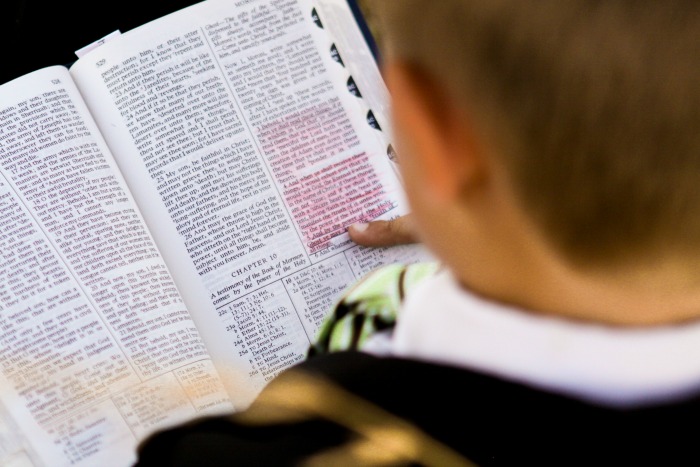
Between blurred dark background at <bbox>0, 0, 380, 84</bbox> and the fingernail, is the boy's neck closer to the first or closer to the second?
the fingernail

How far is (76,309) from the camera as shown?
0.53 metres

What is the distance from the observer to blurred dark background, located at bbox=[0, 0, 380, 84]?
56 cm

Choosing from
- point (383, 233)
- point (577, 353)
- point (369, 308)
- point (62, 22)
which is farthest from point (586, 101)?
point (62, 22)

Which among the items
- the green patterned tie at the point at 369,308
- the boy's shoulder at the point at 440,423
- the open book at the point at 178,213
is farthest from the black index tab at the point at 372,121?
the boy's shoulder at the point at 440,423

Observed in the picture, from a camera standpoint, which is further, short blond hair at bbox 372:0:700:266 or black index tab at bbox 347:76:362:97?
black index tab at bbox 347:76:362:97

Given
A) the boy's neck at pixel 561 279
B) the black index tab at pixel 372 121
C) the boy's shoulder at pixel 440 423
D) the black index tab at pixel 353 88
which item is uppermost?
the black index tab at pixel 353 88

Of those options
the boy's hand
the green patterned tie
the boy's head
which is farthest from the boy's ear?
the boy's hand

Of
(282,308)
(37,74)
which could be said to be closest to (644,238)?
(282,308)

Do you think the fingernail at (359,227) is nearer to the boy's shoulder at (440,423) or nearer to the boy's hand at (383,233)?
the boy's hand at (383,233)

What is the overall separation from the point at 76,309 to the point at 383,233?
273 mm

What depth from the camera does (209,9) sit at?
0.58 meters

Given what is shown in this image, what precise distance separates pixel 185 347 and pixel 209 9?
305 mm

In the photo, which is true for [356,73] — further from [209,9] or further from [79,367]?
[79,367]

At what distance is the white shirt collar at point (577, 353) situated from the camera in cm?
25
